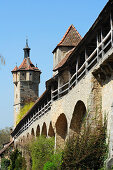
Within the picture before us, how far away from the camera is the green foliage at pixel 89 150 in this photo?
14.0m

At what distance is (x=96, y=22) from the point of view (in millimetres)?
14859

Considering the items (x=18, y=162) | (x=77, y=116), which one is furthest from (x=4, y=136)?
(x=77, y=116)

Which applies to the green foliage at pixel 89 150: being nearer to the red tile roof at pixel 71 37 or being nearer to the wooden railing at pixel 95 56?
the wooden railing at pixel 95 56

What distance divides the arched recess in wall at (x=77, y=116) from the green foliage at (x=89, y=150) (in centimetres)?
352

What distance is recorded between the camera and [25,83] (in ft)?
231

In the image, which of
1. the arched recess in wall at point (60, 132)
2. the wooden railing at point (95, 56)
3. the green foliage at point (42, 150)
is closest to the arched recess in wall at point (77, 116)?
the wooden railing at point (95, 56)

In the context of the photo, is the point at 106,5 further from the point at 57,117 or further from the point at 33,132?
the point at 33,132

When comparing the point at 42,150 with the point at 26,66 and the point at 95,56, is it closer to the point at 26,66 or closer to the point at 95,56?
the point at 95,56

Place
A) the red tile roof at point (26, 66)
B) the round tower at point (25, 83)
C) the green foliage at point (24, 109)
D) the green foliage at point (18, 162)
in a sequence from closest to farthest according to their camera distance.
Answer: the green foliage at point (18, 162) → the green foliage at point (24, 109) → the round tower at point (25, 83) → the red tile roof at point (26, 66)

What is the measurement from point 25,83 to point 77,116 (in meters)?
51.6

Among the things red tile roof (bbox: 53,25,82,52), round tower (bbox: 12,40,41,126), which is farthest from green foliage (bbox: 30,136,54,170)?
round tower (bbox: 12,40,41,126)

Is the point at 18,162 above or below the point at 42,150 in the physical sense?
above

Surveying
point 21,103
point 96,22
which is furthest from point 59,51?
point 21,103

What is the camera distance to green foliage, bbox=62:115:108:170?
550 inches
